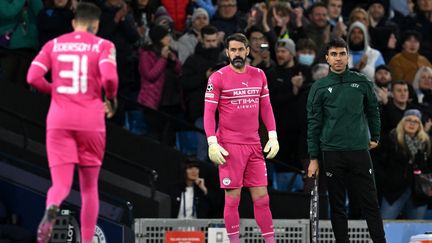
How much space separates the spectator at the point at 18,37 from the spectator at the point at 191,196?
2.51m

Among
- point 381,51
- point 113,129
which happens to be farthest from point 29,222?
point 381,51

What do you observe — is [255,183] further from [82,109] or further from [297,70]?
[297,70]

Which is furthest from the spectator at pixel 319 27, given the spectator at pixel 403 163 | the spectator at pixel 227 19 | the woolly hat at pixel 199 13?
the spectator at pixel 403 163

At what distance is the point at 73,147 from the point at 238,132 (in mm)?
2465

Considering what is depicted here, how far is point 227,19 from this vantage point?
18.8 meters

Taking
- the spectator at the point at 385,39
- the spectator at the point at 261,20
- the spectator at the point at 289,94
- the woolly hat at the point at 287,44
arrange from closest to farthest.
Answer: the spectator at the point at 289,94
the woolly hat at the point at 287,44
the spectator at the point at 261,20
the spectator at the point at 385,39

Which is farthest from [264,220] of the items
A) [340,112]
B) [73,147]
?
[73,147]

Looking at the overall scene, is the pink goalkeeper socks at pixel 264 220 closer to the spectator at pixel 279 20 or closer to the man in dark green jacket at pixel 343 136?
the man in dark green jacket at pixel 343 136

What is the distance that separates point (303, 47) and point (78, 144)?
6805 millimetres

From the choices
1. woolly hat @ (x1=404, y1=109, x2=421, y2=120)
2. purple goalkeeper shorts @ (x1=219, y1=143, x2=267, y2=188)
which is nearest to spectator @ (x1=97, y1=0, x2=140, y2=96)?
woolly hat @ (x1=404, y1=109, x2=421, y2=120)

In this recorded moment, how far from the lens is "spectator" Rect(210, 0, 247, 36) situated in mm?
18734

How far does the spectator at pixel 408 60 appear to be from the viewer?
754 inches

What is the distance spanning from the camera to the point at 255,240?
14.6 metres

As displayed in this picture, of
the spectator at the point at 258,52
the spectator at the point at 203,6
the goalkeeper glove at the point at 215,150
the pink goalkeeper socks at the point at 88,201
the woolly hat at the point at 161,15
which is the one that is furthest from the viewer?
the spectator at the point at 203,6
